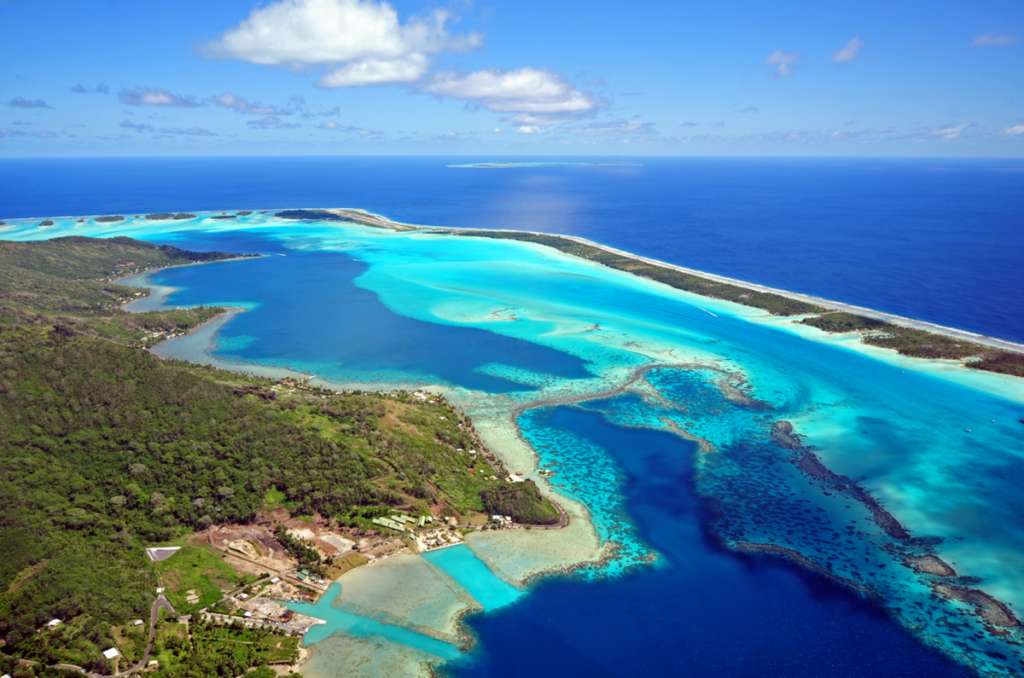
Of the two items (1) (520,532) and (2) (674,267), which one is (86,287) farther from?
(2) (674,267)

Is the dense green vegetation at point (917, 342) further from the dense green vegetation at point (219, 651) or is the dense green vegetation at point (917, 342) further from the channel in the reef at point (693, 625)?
the dense green vegetation at point (219, 651)

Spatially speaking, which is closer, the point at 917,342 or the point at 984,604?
the point at 984,604

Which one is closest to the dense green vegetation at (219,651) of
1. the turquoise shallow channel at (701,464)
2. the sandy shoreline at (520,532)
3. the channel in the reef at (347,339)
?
the turquoise shallow channel at (701,464)

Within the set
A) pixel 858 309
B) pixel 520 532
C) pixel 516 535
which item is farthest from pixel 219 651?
pixel 858 309

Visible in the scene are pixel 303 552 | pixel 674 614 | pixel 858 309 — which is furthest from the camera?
pixel 858 309

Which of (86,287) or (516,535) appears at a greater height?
(86,287)

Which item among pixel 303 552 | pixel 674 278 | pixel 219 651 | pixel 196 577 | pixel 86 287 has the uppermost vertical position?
pixel 86 287

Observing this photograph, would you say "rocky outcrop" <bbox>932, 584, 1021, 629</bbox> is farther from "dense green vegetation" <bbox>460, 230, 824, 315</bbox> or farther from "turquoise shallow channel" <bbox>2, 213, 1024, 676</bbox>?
"dense green vegetation" <bbox>460, 230, 824, 315</bbox>

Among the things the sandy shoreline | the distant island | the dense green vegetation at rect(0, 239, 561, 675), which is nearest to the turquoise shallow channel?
the sandy shoreline
